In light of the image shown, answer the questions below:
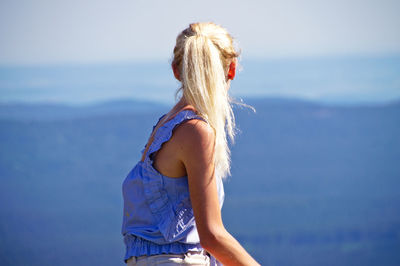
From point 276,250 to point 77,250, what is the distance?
1232 mm

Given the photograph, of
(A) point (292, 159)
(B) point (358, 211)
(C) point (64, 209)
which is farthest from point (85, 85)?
(B) point (358, 211)

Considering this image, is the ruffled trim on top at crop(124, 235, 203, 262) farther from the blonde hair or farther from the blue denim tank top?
the blonde hair

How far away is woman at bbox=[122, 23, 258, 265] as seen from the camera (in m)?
0.97

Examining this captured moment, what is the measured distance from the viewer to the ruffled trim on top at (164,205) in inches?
40.5

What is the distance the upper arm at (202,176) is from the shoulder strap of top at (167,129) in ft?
0.09

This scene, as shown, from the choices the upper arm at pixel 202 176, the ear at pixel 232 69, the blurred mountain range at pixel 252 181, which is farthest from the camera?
the blurred mountain range at pixel 252 181

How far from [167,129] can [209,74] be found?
13 cm

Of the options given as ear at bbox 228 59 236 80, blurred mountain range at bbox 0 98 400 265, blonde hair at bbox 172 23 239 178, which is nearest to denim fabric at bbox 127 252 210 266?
blonde hair at bbox 172 23 239 178

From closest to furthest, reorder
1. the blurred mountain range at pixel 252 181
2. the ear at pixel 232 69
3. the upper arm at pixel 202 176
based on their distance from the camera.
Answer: the upper arm at pixel 202 176
the ear at pixel 232 69
the blurred mountain range at pixel 252 181

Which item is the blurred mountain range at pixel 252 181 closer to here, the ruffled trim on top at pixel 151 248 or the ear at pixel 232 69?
the ruffled trim on top at pixel 151 248

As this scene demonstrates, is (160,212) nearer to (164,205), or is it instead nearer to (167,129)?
(164,205)

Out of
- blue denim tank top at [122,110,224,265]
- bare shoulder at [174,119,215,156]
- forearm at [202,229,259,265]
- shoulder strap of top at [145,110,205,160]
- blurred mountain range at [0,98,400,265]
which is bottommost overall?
forearm at [202,229,259,265]

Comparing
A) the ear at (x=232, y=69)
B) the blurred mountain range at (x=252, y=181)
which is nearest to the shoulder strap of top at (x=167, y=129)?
the ear at (x=232, y=69)

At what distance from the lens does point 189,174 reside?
98 centimetres
